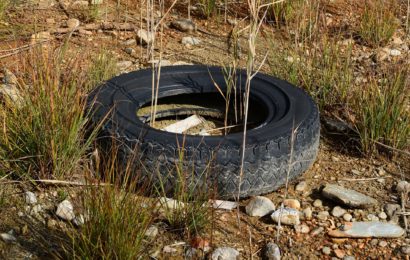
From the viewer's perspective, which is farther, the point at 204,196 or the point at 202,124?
the point at 202,124

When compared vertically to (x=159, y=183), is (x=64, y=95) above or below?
above

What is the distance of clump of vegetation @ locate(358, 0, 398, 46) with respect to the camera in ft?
20.7

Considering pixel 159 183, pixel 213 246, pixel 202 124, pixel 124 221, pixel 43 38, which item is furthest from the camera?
pixel 43 38

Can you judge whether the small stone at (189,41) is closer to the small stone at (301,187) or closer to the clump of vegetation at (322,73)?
the clump of vegetation at (322,73)

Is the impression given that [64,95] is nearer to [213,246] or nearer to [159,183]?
[159,183]

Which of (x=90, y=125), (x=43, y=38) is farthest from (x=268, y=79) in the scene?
(x=43, y=38)

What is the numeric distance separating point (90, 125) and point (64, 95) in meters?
0.21

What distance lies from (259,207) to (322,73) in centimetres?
147

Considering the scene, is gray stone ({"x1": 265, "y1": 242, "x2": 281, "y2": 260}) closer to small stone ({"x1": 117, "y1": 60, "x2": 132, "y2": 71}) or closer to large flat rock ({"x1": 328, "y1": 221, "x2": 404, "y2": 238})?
large flat rock ({"x1": 328, "y1": 221, "x2": 404, "y2": 238})

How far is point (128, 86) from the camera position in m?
4.81

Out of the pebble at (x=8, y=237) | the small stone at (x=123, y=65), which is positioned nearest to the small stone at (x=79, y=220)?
the pebble at (x=8, y=237)

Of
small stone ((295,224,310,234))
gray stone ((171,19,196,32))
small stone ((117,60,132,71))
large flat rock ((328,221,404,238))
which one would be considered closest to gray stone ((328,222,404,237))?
large flat rock ((328,221,404,238))

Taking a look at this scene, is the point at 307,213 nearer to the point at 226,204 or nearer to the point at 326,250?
the point at 326,250

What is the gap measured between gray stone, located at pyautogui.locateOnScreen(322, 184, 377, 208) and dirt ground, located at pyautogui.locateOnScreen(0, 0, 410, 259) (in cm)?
4
